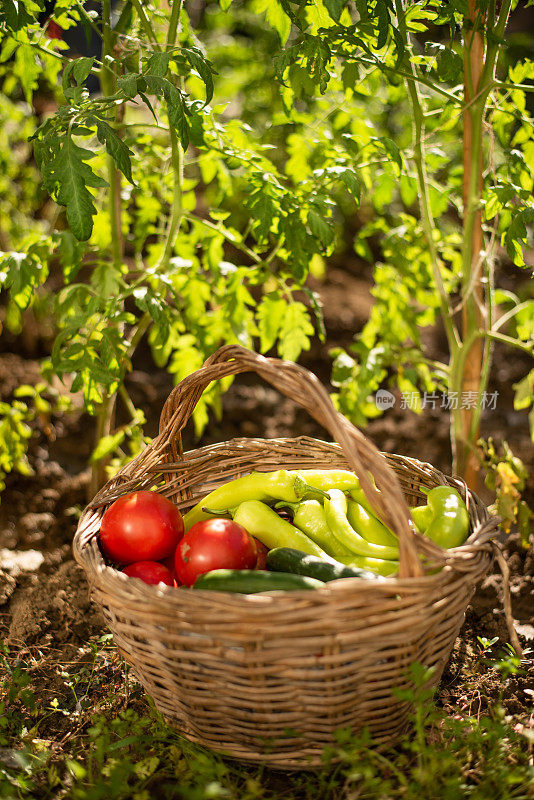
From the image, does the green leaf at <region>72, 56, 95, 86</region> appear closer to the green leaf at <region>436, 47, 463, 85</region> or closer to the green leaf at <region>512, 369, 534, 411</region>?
the green leaf at <region>436, 47, 463, 85</region>

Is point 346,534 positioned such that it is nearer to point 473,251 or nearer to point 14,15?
point 473,251

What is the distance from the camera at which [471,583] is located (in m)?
1.20

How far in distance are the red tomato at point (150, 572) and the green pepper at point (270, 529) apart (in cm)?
20

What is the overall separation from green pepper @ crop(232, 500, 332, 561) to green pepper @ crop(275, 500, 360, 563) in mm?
28

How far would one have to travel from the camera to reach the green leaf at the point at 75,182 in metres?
1.38

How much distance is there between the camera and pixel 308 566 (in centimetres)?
131

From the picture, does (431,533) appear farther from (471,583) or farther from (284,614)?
(284,614)

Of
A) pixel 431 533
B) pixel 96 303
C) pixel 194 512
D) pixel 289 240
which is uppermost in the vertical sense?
pixel 289 240

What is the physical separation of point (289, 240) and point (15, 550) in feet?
4.52

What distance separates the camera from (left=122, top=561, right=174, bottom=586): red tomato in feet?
4.60

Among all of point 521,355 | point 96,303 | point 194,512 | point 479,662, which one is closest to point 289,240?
point 96,303

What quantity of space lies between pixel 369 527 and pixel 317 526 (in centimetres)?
12

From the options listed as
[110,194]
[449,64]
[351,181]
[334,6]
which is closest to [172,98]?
[334,6]

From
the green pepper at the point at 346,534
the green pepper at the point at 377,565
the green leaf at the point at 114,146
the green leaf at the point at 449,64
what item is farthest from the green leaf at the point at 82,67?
the green pepper at the point at 377,565
